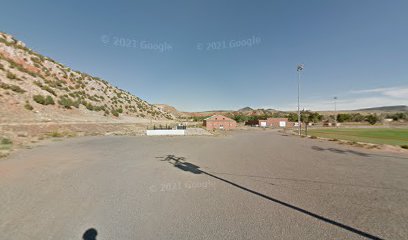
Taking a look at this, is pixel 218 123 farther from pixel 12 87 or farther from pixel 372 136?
pixel 12 87

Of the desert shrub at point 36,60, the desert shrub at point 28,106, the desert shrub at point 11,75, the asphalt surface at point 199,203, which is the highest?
the desert shrub at point 36,60

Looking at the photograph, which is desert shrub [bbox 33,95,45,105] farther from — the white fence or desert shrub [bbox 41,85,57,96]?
the white fence

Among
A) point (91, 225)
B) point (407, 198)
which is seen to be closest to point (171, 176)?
point (91, 225)

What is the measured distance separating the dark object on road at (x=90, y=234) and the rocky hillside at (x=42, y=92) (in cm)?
2581

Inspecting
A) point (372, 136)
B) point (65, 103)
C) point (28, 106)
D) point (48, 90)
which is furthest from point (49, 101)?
point (372, 136)

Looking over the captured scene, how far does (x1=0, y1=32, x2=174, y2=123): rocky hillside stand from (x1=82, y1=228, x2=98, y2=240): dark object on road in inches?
1016

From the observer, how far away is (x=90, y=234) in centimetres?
367

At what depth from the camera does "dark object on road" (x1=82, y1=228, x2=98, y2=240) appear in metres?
3.56

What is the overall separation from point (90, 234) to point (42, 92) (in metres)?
37.7

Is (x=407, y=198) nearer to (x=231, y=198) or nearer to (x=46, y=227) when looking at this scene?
(x=231, y=198)

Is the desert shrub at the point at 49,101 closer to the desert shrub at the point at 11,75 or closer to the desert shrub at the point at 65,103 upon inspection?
the desert shrub at the point at 65,103

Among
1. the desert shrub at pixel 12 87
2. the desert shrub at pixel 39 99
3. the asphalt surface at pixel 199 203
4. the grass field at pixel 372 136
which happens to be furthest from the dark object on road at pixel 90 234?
the desert shrub at pixel 12 87

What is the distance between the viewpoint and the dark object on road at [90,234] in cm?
356

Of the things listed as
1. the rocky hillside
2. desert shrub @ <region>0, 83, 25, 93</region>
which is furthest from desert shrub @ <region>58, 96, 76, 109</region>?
desert shrub @ <region>0, 83, 25, 93</region>
